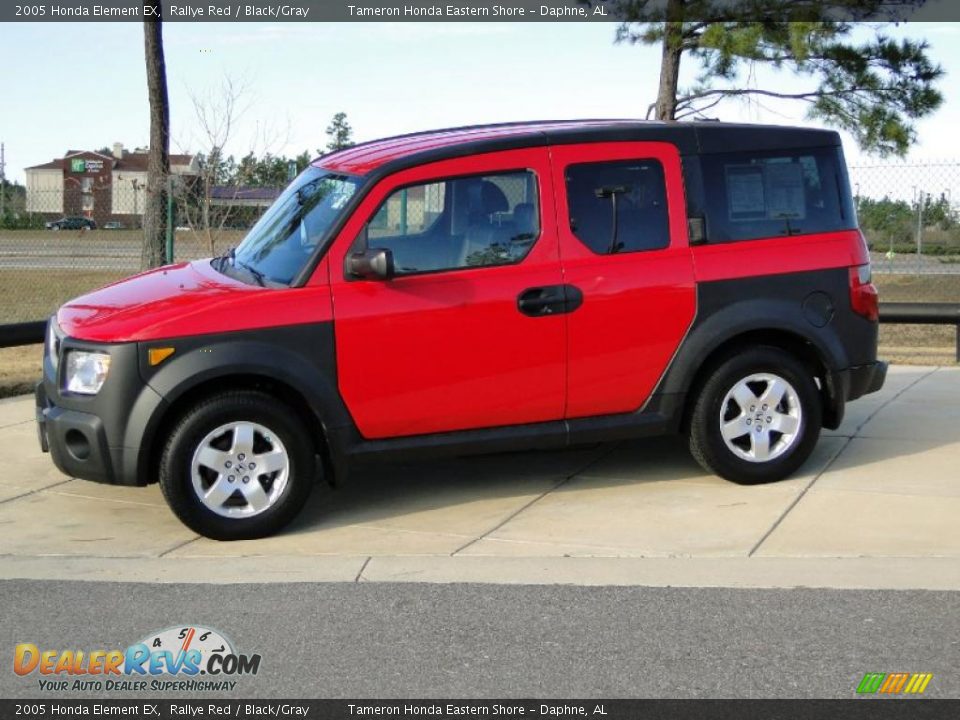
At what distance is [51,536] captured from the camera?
6.72 meters

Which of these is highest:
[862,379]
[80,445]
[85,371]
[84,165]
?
[84,165]

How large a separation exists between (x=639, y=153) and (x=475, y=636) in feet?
10.6

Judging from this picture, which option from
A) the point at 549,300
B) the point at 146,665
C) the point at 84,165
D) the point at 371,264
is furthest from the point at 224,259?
the point at 84,165

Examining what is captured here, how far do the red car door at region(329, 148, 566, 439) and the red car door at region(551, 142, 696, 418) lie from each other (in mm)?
121

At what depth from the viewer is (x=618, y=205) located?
7.16 m

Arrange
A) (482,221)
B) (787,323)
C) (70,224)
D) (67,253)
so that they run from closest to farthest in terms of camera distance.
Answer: (482,221) < (787,323) < (67,253) < (70,224)

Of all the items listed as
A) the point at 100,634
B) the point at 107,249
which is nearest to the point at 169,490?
the point at 100,634

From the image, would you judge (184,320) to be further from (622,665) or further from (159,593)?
(622,665)

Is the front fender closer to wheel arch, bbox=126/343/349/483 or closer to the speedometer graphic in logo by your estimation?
wheel arch, bbox=126/343/349/483

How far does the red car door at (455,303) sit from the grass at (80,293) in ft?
17.6

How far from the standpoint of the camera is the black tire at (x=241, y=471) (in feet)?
21.1

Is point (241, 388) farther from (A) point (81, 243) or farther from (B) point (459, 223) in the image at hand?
(A) point (81, 243)

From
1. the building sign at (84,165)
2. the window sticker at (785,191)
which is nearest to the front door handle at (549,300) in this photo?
the window sticker at (785,191)
